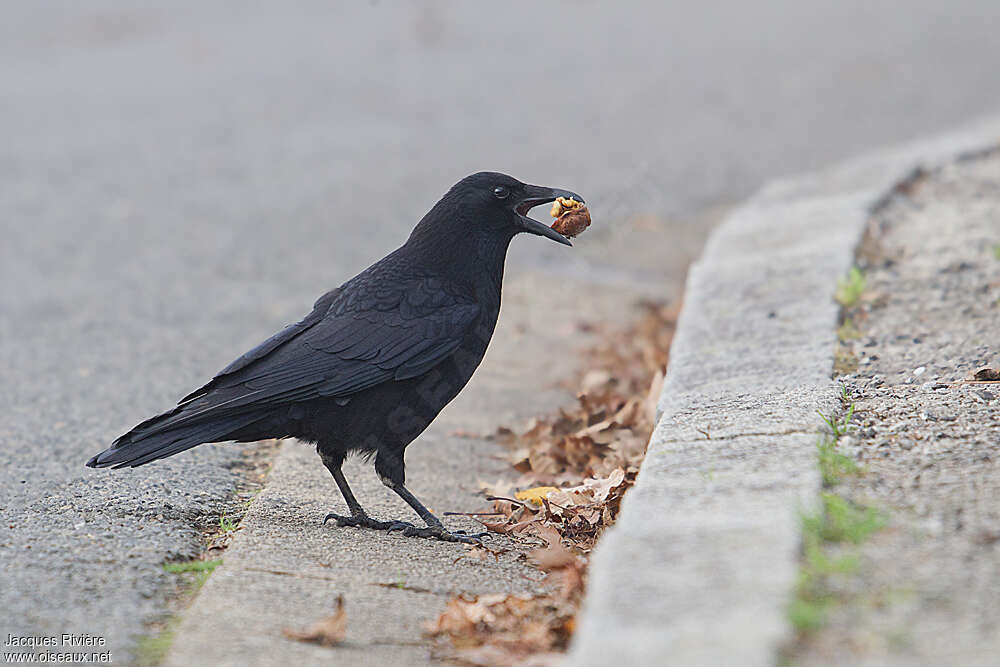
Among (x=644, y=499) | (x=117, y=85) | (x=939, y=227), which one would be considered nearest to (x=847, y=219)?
(x=939, y=227)

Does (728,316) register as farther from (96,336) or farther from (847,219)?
(96,336)

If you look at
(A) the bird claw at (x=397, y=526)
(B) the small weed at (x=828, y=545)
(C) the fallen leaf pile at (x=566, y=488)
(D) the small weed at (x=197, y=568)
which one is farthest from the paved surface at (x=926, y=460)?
(D) the small weed at (x=197, y=568)

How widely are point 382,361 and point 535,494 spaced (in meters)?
0.76

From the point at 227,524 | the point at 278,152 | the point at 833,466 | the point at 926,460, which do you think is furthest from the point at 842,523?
the point at 278,152

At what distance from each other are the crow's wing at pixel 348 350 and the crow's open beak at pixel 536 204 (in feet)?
1.22

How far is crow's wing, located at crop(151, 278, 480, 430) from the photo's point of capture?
380 centimetres

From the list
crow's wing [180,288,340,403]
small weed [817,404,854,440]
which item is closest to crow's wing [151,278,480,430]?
crow's wing [180,288,340,403]

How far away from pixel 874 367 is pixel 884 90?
10.1 meters

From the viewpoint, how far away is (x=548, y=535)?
3732mm

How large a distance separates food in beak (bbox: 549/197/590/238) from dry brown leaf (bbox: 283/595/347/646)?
207cm

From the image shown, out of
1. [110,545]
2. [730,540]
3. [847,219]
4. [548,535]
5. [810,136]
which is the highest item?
[810,136]

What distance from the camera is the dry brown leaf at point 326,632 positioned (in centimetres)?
281

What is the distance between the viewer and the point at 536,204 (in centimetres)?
434

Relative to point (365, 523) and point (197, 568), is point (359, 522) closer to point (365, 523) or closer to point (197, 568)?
point (365, 523)
